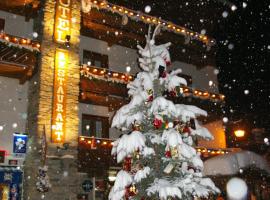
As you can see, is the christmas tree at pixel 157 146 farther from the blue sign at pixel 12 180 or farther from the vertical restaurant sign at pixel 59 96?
the blue sign at pixel 12 180

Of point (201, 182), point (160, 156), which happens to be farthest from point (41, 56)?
point (201, 182)

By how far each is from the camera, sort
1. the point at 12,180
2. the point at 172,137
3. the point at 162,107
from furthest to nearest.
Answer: the point at 12,180 < the point at 162,107 < the point at 172,137

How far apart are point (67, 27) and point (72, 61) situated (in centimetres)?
173

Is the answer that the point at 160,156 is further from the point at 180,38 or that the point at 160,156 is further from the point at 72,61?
the point at 180,38

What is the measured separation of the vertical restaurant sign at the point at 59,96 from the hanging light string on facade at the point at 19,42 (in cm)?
103

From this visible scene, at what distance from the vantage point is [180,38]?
65.2 feet

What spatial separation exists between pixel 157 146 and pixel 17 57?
8.43 meters

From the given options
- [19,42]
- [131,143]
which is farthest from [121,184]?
[19,42]

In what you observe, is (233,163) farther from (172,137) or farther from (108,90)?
(172,137)

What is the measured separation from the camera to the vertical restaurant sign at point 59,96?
13860 mm

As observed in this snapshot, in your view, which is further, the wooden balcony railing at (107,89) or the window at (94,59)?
the window at (94,59)

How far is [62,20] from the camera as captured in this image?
50.9ft

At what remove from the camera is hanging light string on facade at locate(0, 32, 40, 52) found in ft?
43.9

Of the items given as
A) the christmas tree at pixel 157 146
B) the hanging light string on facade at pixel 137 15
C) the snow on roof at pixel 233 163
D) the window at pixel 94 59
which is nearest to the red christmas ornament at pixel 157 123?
the christmas tree at pixel 157 146
